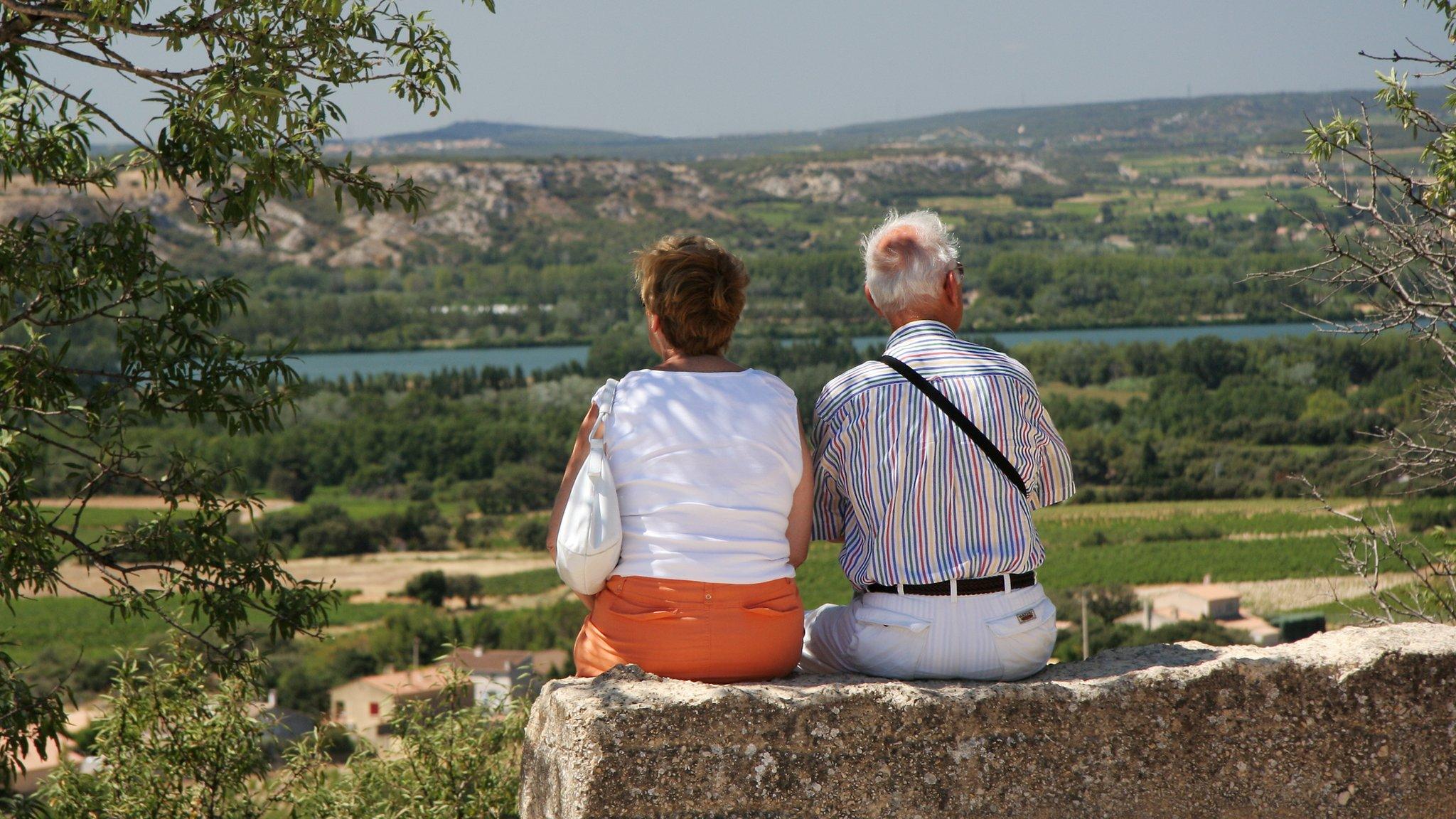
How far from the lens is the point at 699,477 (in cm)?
251

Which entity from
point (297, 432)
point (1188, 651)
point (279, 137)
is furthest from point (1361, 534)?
point (297, 432)

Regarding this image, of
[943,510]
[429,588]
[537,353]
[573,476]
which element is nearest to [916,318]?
[943,510]

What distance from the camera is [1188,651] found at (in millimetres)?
2828

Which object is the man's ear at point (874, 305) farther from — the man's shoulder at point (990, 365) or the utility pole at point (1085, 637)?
the utility pole at point (1085, 637)

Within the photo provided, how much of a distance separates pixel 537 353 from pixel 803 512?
320 ft

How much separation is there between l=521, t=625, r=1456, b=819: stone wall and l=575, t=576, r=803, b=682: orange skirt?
0.28 ft

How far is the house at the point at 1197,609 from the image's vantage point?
3653 cm

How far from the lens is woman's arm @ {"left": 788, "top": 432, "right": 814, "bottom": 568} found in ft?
8.75

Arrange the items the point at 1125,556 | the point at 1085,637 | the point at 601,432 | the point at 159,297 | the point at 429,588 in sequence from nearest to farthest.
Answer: the point at 601,432 → the point at 159,297 → the point at 1085,637 → the point at 429,588 → the point at 1125,556

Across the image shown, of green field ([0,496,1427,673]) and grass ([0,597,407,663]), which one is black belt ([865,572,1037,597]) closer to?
grass ([0,597,407,663])

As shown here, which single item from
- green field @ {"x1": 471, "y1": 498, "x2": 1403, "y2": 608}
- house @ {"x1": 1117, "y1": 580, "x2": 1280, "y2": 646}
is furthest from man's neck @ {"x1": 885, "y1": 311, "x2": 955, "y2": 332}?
green field @ {"x1": 471, "y1": 498, "x2": 1403, "y2": 608}

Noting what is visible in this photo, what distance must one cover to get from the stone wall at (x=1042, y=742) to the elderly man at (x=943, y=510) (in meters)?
0.13

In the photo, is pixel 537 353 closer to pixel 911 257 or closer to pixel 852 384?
pixel 911 257

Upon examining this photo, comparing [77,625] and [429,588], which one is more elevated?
[77,625]
